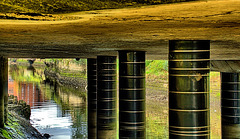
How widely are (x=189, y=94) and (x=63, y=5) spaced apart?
778 centimetres

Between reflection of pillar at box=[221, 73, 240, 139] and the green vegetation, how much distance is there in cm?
2450

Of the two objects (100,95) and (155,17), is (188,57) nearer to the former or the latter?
(155,17)

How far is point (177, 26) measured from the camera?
12.2 metres

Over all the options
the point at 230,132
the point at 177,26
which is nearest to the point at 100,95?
the point at 230,132

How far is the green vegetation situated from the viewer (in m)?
8.02

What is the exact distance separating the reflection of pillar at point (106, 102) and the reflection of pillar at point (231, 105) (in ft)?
28.3

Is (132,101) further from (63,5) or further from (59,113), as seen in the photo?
(59,113)

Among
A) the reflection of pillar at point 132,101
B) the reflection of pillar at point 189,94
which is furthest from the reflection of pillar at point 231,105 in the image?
the reflection of pillar at point 189,94

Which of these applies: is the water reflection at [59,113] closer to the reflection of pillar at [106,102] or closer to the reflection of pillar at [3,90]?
the reflection of pillar at [3,90]

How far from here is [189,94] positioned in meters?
14.9

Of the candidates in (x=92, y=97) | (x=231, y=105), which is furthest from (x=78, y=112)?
(x=231, y=105)

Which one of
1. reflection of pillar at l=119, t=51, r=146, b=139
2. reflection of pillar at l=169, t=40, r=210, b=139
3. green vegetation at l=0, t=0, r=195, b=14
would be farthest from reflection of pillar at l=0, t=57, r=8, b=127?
A: green vegetation at l=0, t=0, r=195, b=14

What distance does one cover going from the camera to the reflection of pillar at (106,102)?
2897 cm

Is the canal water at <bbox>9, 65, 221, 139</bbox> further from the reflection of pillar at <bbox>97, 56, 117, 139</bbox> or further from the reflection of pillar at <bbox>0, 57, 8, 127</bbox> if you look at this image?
the reflection of pillar at <bbox>0, 57, 8, 127</bbox>
